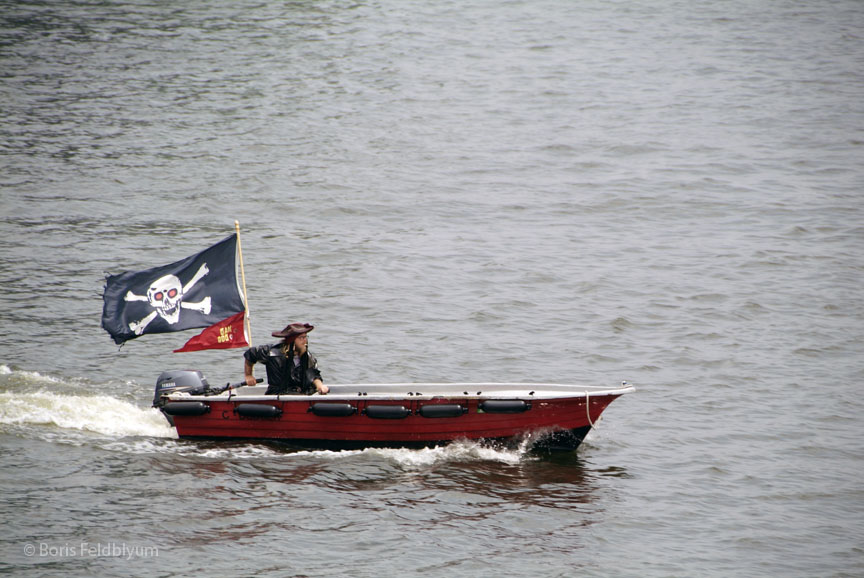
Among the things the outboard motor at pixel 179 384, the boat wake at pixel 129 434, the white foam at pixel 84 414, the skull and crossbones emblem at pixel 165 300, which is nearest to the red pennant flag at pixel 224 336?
the skull and crossbones emblem at pixel 165 300

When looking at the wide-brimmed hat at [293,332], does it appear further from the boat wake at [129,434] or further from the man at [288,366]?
the boat wake at [129,434]

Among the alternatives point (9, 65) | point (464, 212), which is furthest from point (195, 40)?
point (464, 212)

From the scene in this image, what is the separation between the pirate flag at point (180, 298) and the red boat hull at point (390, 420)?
1176 mm

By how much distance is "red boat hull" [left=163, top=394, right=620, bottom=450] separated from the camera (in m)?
16.7

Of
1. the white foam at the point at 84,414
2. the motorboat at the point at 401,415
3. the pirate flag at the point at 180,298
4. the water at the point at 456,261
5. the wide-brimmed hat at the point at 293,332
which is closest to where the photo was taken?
the water at the point at 456,261

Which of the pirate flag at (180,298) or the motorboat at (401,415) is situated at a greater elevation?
the pirate flag at (180,298)

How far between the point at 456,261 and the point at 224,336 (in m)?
11.2

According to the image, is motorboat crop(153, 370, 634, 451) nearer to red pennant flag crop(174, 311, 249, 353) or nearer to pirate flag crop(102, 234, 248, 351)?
red pennant flag crop(174, 311, 249, 353)

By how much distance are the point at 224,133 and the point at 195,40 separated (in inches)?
478

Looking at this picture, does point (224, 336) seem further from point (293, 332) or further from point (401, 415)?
point (401, 415)

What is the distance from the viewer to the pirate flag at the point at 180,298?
17094mm

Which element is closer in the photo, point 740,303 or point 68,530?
point 68,530

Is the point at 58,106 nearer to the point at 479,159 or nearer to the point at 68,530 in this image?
the point at 479,159

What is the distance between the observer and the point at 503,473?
16.7m
